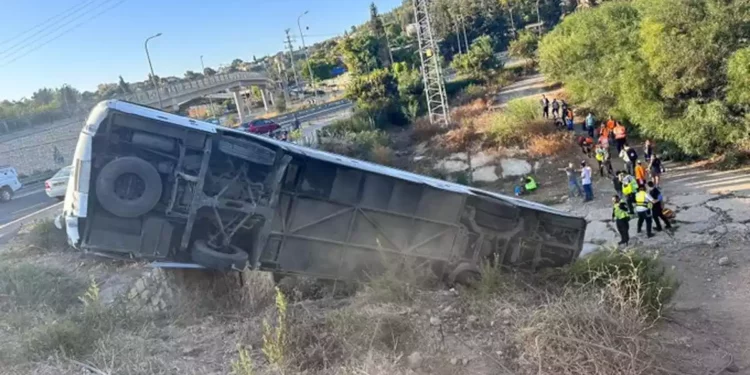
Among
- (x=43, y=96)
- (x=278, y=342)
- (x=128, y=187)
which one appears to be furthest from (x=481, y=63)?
(x=43, y=96)

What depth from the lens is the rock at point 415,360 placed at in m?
4.87

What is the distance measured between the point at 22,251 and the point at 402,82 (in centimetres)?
2423

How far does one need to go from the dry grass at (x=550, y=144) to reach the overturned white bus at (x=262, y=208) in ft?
36.6

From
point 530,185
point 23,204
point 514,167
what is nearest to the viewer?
point 530,185

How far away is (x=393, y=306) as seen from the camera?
6031 mm

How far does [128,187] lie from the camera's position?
20.6ft

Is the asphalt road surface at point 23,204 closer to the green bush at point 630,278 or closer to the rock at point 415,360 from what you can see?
the rock at point 415,360

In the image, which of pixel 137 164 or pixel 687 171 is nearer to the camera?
pixel 137 164

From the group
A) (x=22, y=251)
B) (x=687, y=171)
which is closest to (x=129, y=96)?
(x=22, y=251)

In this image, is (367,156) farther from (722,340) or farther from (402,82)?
(722,340)

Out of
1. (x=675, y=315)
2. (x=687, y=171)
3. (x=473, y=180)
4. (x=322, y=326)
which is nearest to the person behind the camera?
(x=322, y=326)

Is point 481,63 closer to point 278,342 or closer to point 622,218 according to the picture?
point 622,218

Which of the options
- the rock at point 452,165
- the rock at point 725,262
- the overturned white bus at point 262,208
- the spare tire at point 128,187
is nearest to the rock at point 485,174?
the rock at point 452,165

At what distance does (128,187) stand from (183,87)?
38.9 metres
